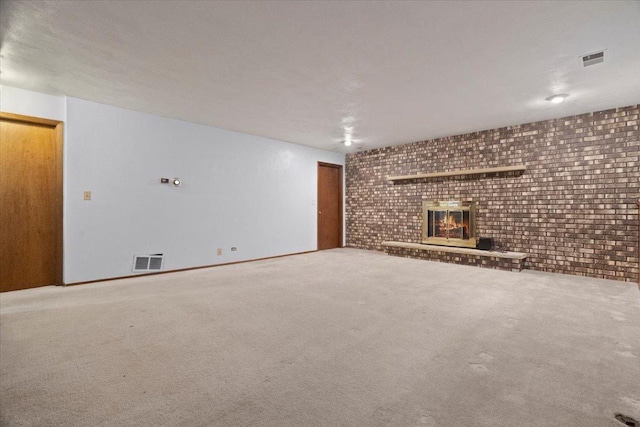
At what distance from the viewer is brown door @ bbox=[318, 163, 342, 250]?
287 inches

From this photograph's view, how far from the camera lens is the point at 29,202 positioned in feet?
12.4

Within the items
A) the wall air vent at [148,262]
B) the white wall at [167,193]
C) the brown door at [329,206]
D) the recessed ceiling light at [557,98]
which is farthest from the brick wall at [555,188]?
the wall air vent at [148,262]

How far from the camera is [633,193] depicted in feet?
13.5

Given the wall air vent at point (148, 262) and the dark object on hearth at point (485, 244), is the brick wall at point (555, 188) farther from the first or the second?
the wall air vent at point (148, 262)

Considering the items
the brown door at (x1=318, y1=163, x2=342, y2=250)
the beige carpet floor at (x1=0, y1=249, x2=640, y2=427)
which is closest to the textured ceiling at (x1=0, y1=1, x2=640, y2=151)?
the beige carpet floor at (x1=0, y1=249, x2=640, y2=427)

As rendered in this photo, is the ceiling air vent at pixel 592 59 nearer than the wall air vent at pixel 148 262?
Yes

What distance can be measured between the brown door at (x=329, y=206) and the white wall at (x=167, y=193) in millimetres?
837

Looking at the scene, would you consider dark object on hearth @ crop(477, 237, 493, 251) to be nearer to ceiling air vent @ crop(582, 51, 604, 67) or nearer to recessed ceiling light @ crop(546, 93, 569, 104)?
recessed ceiling light @ crop(546, 93, 569, 104)

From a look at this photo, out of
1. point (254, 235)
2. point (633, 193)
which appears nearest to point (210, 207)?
point (254, 235)

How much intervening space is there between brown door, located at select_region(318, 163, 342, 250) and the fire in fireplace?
2.32 m

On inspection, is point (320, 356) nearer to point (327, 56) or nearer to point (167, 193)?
point (327, 56)

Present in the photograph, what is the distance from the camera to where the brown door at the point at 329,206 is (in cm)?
730

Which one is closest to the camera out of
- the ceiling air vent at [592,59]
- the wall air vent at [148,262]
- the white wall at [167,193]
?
the ceiling air vent at [592,59]

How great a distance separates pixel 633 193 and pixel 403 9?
4443mm
